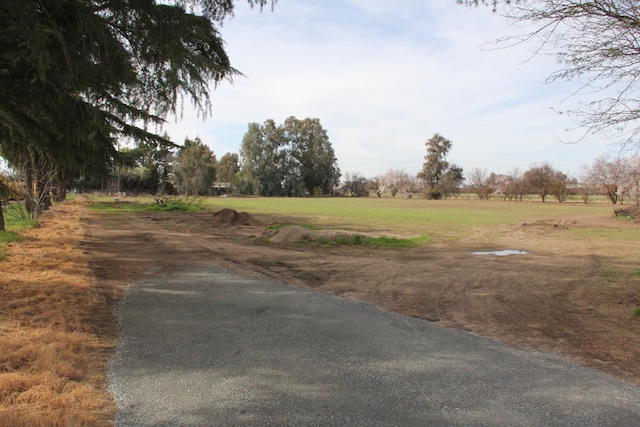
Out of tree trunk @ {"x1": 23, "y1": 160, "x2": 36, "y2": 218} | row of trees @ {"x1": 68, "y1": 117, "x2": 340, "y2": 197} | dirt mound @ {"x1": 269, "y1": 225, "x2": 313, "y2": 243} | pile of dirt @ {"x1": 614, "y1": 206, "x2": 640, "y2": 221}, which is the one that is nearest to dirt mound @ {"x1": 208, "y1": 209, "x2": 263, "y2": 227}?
dirt mound @ {"x1": 269, "y1": 225, "x2": 313, "y2": 243}

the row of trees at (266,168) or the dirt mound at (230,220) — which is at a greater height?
the row of trees at (266,168)

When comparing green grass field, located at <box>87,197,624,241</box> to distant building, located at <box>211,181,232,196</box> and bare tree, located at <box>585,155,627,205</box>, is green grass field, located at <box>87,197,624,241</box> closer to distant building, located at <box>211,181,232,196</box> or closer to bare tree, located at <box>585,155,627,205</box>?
bare tree, located at <box>585,155,627,205</box>

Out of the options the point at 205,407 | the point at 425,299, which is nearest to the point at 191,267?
the point at 425,299

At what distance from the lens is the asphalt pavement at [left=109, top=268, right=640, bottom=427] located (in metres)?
3.41

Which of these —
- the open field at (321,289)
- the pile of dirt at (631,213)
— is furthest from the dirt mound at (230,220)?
the pile of dirt at (631,213)

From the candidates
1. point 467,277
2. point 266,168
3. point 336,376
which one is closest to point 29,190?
point 467,277

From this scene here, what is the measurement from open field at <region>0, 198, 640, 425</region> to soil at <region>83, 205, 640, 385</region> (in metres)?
0.03

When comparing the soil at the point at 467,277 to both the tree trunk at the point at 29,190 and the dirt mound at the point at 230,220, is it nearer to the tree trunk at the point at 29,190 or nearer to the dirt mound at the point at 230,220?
the tree trunk at the point at 29,190

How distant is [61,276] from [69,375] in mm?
5533

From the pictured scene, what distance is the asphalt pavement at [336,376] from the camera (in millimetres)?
3412

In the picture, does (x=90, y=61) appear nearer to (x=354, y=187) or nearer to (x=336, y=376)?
(x=336, y=376)

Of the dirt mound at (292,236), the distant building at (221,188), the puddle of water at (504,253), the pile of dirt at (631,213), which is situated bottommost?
the puddle of water at (504,253)

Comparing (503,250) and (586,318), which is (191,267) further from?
(503,250)

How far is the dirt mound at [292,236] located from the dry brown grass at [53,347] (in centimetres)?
883
